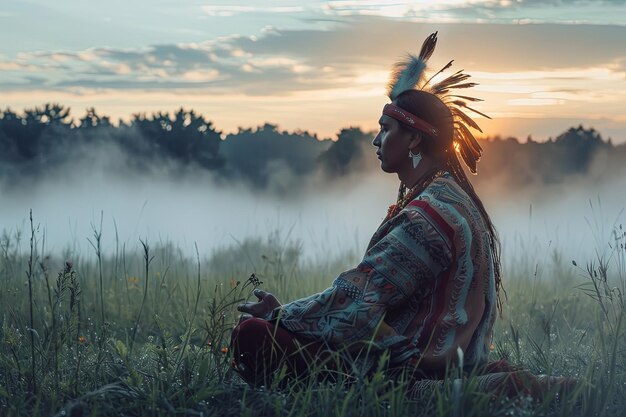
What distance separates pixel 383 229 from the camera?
15.5 ft

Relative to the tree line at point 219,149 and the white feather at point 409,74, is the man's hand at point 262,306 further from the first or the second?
the tree line at point 219,149

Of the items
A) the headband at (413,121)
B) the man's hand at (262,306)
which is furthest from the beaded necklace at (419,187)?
the man's hand at (262,306)

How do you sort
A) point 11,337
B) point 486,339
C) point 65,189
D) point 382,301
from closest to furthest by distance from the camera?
1. point 382,301
2. point 486,339
3. point 11,337
4. point 65,189

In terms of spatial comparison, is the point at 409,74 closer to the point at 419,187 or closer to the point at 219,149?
the point at 419,187

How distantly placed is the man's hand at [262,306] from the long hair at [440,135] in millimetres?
1041

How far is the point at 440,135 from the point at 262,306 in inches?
47.1

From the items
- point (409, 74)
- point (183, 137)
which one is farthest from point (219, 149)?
point (409, 74)

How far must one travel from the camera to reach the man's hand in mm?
4723

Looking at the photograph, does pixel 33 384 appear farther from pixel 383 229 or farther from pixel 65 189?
pixel 65 189

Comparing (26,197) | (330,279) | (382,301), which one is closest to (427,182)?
(382,301)

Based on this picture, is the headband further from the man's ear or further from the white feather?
the white feather

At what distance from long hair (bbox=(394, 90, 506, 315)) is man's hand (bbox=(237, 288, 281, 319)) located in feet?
3.42

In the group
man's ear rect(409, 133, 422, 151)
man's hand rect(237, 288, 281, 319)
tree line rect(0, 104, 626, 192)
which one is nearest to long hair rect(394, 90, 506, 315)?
man's ear rect(409, 133, 422, 151)

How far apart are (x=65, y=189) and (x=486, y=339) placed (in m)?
21.5
